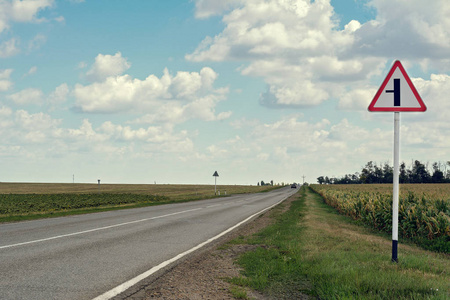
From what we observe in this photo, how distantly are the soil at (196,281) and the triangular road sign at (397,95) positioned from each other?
409 centimetres

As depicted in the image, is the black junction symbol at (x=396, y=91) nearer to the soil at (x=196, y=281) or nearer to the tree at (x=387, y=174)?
the soil at (x=196, y=281)

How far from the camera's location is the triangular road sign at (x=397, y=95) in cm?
689

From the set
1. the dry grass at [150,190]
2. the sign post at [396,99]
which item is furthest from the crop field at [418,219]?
the dry grass at [150,190]

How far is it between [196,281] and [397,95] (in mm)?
4898

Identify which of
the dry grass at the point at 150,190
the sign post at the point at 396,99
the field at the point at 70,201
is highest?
the sign post at the point at 396,99

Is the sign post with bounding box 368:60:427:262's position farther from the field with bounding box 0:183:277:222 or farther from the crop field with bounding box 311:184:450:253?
the field with bounding box 0:183:277:222

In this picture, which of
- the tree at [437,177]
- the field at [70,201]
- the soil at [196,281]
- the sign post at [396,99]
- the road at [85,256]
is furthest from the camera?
the tree at [437,177]

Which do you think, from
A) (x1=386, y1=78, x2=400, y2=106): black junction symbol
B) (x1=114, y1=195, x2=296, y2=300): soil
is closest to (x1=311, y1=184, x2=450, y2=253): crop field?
(x1=386, y1=78, x2=400, y2=106): black junction symbol

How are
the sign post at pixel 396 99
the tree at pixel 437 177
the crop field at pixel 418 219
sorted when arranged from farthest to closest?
the tree at pixel 437 177 < the crop field at pixel 418 219 < the sign post at pixel 396 99

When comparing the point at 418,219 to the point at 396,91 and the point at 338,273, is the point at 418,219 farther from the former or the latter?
the point at 338,273

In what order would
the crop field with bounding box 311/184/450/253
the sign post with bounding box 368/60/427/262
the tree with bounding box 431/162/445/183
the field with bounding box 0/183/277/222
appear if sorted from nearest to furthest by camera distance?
the sign post with bounding box 368/60/427/262 → the crop field with bounding box 311/184/450/253 → the field with bounding box 0/183/277/222 → the tree with bounding box 431/162/445/183

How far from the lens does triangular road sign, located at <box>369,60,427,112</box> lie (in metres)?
6.89

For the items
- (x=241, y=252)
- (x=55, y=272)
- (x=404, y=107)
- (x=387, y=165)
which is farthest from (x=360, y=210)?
(x=387, y=165)

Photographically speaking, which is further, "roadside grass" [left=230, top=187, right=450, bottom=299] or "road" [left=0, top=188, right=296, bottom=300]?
"road" [left=0, top=188, right=296, bottom=300]
